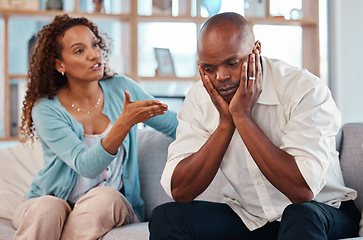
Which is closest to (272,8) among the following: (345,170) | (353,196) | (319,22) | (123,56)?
(319,22)

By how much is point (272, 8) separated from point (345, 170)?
97.6 inches

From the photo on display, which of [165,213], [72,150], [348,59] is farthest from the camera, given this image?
[348,59]

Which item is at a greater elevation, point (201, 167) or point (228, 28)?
point (228, 28)

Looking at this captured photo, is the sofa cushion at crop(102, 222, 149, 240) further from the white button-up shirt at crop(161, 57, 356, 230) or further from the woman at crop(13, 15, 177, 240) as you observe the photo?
the white button-up shirt at crop(161, 57, 356, 230)

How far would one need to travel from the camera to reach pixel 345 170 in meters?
1.95

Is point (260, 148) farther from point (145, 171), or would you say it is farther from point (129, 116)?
point (145, 171)

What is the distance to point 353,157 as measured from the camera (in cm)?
196

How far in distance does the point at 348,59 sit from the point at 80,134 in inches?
109

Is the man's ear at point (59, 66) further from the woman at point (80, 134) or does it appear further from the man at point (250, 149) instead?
the man at point (250, 149)

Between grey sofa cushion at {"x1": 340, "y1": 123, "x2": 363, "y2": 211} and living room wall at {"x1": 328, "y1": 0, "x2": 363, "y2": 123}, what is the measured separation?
216cm

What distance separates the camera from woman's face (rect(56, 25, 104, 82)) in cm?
225

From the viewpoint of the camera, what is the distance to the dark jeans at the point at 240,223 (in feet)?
4.36

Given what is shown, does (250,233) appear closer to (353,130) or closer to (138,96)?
(353,130)

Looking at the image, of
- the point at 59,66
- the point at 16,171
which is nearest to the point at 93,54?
the point at 59,66
